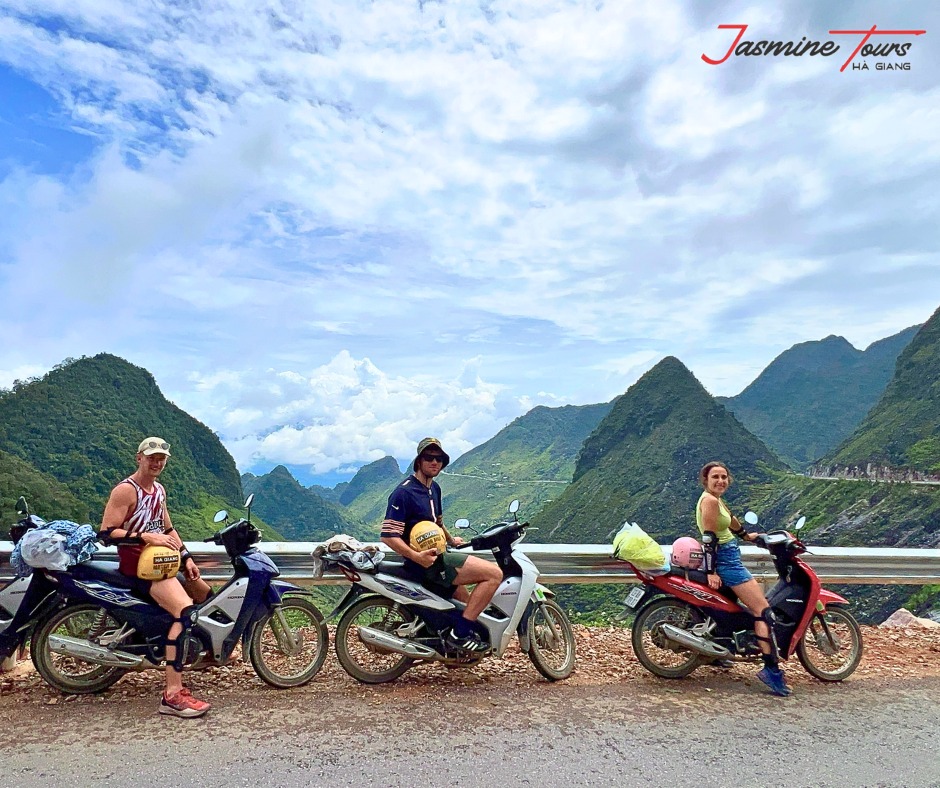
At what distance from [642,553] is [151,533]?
3455 millimetres

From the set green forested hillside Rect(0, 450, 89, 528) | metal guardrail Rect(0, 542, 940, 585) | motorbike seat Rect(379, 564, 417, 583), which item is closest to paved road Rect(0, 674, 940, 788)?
motorbike seat Rect(379, 564, 417, 583)

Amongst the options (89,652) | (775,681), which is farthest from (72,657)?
(775,681)

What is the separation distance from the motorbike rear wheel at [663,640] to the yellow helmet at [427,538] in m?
1.61

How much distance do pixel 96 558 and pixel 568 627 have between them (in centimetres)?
362

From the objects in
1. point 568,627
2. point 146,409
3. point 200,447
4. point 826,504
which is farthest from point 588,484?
point 568,627

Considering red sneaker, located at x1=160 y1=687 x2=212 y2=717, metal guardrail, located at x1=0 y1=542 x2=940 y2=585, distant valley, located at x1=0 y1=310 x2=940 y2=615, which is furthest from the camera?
distant valley, located at x1=0 y1=310 x2=940 y2=615

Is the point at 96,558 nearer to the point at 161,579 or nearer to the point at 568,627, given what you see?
the point at 161,579

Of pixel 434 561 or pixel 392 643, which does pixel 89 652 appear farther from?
pixel 434 561

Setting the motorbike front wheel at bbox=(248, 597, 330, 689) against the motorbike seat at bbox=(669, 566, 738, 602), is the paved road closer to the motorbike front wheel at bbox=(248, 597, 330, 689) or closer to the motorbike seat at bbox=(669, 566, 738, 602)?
the motorbike front wheel at bbox=(248, 597, 330, 689)

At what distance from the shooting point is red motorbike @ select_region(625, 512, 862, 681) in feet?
16.0

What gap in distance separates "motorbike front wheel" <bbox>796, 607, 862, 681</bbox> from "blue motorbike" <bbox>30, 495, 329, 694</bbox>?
369 centimetres

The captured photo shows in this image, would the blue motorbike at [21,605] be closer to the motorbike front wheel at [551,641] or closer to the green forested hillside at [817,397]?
the motorbike front wheel at [551,641]

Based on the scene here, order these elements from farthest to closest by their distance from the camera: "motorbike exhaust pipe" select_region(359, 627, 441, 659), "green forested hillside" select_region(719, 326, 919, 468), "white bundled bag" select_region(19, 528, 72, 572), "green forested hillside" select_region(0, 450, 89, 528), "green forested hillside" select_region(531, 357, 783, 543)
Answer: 1. "green forested hillside" select_region(719, 326, 919, 468)
2. "green forested hillside" select_region(531, 357, 783, 543)
3. "green forested hillside" select_region(0, 450, 89, 528)
4. "motorbike exhaust pipe" select_region(359, 627, 441, 659)
5. "white bundled bag" select_region(19, 528, 72, 572)

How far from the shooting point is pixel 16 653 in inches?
177
